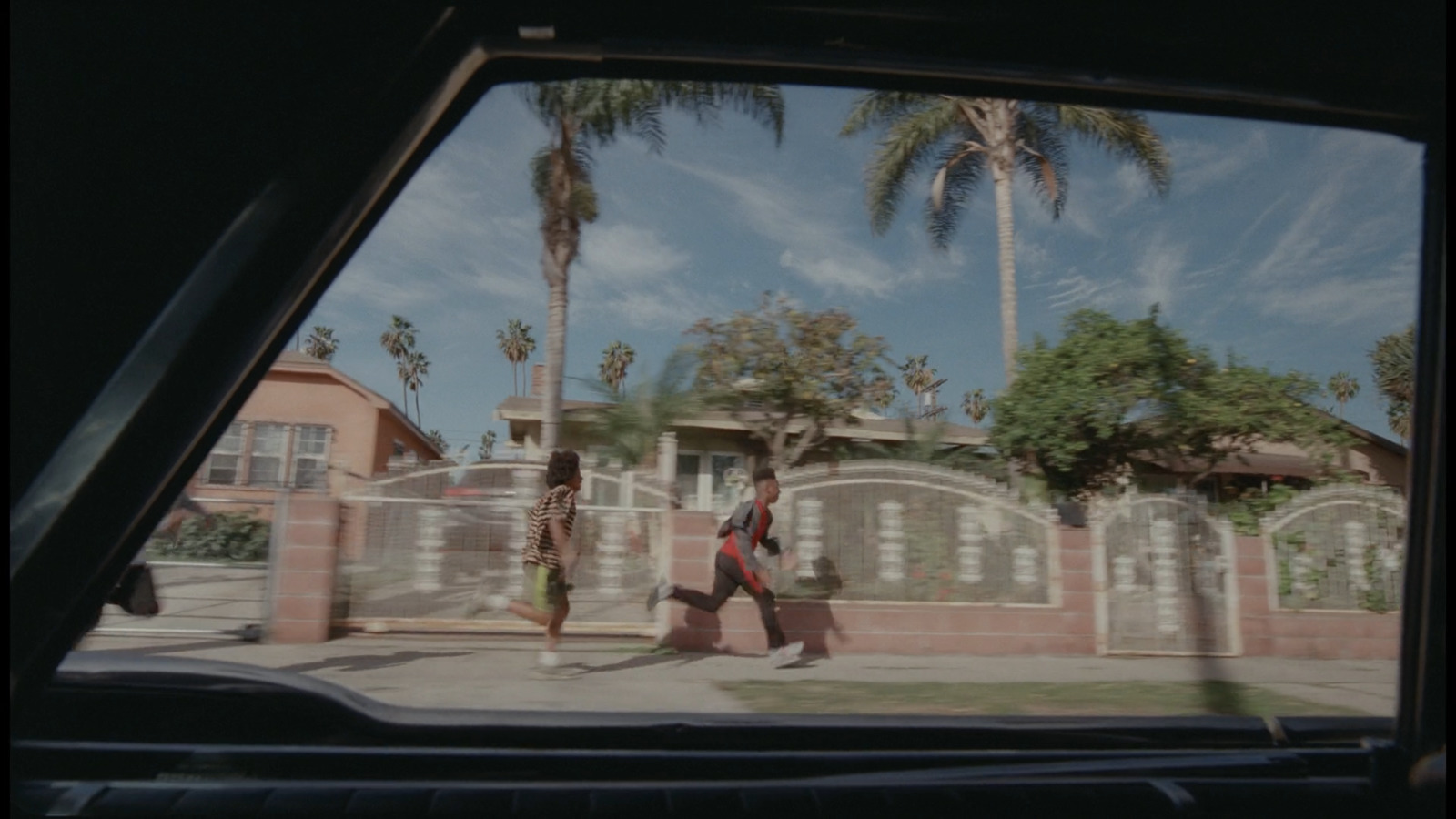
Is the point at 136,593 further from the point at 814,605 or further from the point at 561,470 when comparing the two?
the point at 814,605

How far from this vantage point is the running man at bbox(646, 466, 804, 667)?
715 cm

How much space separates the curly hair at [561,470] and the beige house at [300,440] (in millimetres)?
1127

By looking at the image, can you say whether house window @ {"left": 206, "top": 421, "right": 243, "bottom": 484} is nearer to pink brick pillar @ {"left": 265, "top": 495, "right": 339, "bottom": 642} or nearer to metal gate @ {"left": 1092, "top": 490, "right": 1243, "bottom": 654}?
pink brick pillar @ {"left": 265, "top": 495, "right": 339, "bottom": 642}

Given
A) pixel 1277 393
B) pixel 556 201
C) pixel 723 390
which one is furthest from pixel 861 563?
pixel 556 201

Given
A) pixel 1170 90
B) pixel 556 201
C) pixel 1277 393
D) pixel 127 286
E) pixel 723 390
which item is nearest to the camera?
pixel 127 286

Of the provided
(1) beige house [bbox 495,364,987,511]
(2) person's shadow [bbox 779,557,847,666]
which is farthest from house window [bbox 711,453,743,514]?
(2) person's shadow [bbox 779,557,847,666]

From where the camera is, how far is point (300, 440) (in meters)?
4.43

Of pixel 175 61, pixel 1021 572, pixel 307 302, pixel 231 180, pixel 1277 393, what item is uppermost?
pixel 1277 393

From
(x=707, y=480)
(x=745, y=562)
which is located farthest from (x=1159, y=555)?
(x=707, y=480)

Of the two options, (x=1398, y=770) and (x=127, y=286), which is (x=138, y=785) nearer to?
(x=127, y=286)

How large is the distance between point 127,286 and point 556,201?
86 cm

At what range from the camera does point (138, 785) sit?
47.2 inches

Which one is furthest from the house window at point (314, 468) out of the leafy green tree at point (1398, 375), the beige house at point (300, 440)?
the leafy green tree at point (1398, 375)

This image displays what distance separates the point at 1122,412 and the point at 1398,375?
366 inches
